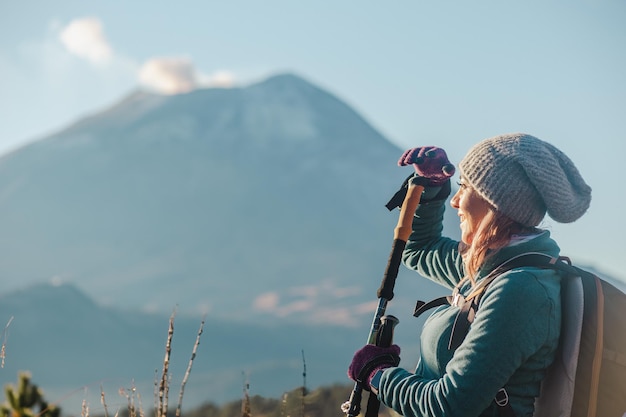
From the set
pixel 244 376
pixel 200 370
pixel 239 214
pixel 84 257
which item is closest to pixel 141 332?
pixel 200 370

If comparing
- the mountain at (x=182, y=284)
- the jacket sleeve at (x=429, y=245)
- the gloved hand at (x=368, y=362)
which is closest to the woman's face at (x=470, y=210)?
the gloved hand at (x=368, y=362)

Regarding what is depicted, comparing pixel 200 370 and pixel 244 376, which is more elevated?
pixel 200 370

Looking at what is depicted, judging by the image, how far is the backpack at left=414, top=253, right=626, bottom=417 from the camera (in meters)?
2.32

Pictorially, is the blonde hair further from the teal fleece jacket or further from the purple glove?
the purple glove

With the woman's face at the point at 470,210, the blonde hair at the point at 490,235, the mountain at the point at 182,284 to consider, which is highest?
the mountain at the point at 182,284

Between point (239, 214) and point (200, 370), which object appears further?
point (239, 214)

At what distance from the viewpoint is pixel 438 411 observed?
7.84 ft

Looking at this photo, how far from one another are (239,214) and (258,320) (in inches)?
1440

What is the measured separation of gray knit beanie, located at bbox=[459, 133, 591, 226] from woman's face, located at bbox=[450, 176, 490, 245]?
2.7 inches

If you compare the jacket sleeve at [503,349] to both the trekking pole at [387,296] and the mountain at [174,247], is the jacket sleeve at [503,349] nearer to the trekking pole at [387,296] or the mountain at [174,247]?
the trekking pole at [387,296]

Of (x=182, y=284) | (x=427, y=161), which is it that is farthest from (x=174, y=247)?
(x=427, y=161)

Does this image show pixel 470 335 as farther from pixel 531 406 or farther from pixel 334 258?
pixel 334 258

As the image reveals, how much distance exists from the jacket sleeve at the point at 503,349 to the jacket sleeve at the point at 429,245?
95cm

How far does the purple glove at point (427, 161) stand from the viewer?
326cm
